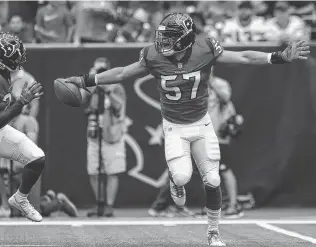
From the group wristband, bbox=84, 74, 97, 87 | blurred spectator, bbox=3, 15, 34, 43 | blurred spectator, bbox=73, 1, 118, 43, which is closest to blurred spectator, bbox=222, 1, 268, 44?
blurred spectator, bbox=73, 1, 118, 43

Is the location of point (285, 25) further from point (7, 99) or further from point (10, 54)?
point (7, 99)

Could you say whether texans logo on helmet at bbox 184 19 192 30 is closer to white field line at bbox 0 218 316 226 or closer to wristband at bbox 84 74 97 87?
wristband at bbox 84 74 97 87

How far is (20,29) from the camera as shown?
1153 centimetres

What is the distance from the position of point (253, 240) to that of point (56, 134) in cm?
448

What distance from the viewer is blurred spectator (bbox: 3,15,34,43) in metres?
11.4

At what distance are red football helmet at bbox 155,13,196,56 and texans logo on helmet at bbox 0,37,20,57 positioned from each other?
4.05ft

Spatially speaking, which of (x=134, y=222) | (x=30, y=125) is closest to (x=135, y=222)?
(x=134, y=222)

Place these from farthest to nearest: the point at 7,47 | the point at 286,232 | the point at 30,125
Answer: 1. the point at 30,125
2. the point at 286,232
3. the point at 7,47

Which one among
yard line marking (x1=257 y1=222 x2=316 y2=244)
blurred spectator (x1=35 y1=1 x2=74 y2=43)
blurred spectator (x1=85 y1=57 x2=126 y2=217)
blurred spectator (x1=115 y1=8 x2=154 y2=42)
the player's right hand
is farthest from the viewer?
blurred spectator (x1=115 y1=8 x2=154 y2=42)

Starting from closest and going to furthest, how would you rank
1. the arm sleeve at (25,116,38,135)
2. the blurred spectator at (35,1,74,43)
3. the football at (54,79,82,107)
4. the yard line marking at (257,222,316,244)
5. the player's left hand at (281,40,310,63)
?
the player's left hand at (281,40,310,63)
the football at (54,79,82,107)
the yard line marking at (257,222,316,244)
the arm sleeve at (25,116,38,135)
the blurred spectator at (35,1,74,43)

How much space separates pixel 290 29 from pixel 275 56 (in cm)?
528

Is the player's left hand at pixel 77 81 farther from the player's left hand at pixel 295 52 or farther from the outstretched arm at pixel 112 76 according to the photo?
the player's left hand at pixel 295 52

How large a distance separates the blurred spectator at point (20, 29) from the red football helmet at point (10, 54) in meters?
4.15

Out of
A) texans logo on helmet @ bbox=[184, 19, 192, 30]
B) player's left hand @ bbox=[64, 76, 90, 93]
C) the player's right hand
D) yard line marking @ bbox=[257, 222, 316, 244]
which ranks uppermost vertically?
texans logo on helmet @ bbox=[184, 19, 192, 30]
